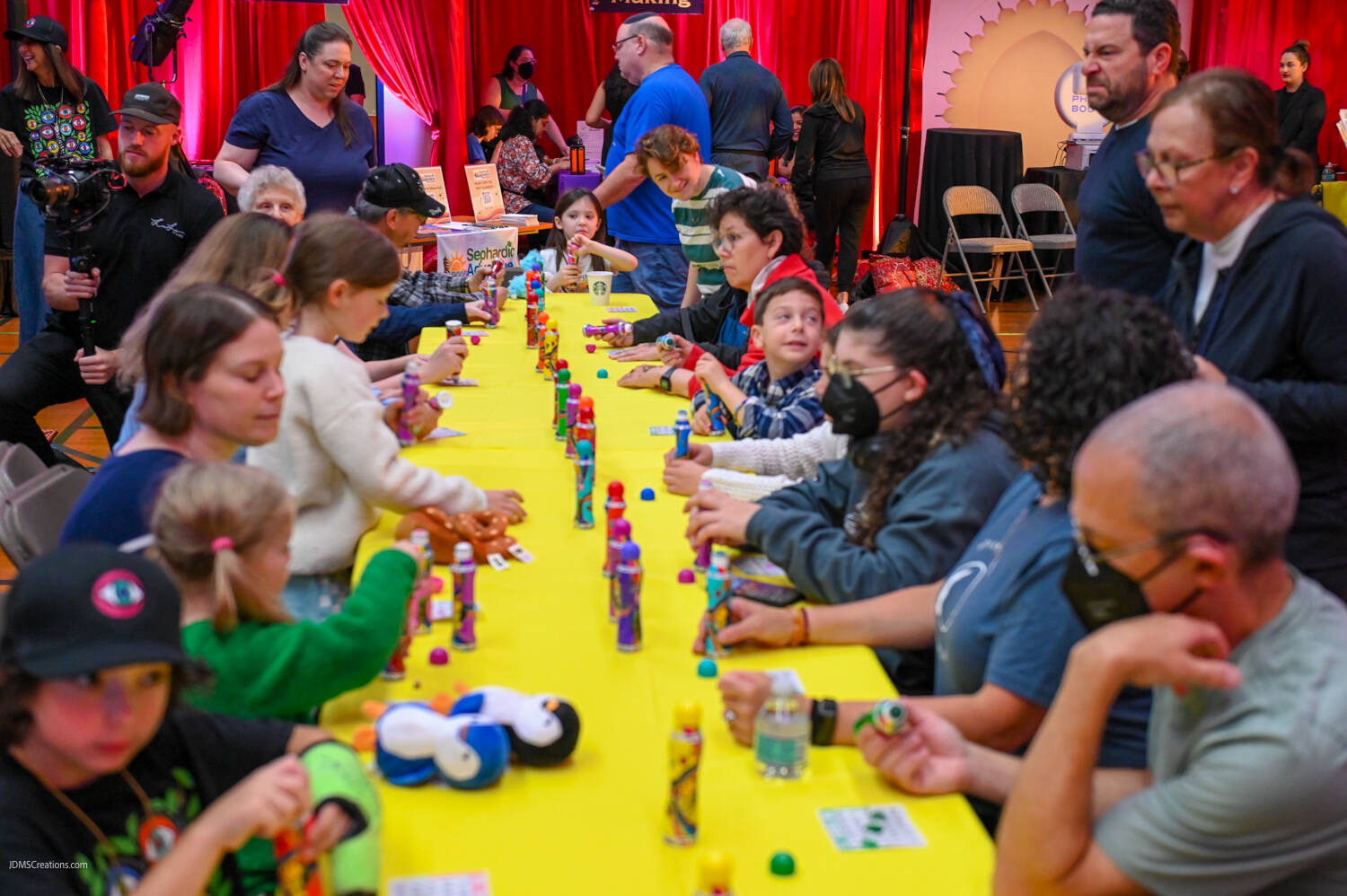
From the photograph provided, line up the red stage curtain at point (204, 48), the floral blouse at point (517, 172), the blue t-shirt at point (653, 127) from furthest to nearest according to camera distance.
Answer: the floral blouse at point (517, 172)
the red stage curtain at point (204, 48)
the blue t-shirt at point (653, 127)

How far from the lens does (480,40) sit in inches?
433

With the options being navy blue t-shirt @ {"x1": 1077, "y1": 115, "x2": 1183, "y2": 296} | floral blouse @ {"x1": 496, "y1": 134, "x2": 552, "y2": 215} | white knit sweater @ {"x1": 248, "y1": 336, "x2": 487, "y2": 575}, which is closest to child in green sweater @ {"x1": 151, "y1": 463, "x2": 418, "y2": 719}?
white knit sweater @ {"x1": 248, "y1": 336, "x2": 487, "y2": 575}

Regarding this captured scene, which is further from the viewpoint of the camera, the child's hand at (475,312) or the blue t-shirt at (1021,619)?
the child's hand at (475,312)

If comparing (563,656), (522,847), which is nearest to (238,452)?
(563,656)

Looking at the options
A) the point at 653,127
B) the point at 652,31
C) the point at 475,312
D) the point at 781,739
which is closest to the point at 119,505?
the point at 781,739

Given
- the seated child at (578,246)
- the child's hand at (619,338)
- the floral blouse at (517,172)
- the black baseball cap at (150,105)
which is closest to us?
the black baseball cap at (150,105)

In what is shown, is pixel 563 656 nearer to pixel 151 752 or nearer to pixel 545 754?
pixel 545 754

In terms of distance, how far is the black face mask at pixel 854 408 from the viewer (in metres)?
2.48

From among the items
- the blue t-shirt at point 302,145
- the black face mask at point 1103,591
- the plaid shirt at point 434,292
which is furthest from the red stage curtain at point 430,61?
the black face mask at point 1103,591

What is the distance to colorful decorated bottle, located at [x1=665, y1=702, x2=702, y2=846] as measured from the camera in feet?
5.18

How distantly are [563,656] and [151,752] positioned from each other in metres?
0.82

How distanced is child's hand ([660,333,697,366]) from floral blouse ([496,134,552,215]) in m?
5.75

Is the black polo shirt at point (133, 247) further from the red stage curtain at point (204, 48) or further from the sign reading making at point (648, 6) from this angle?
the sign reading making at point (648, 6)

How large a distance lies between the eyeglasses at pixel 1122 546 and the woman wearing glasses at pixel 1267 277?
121cm
